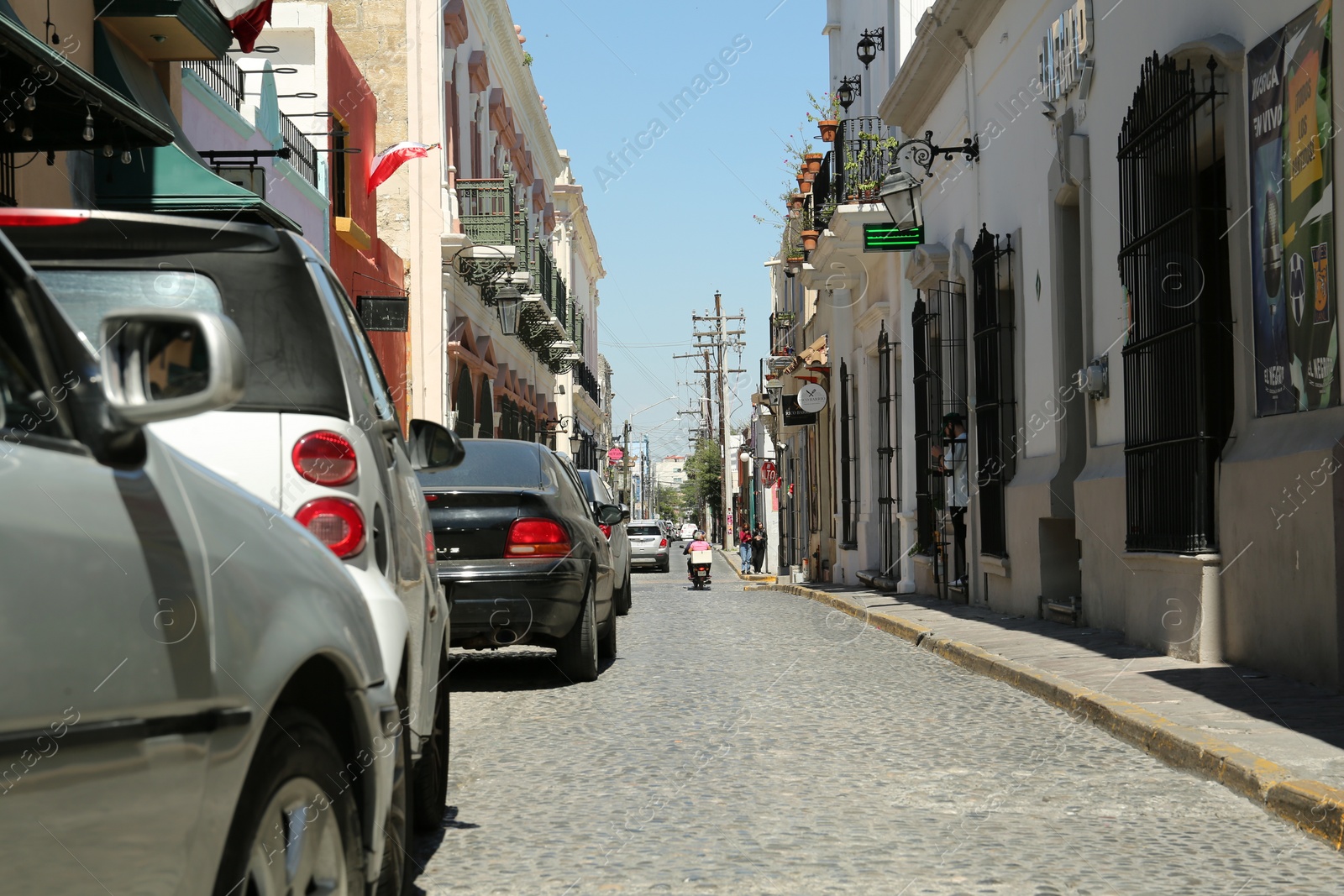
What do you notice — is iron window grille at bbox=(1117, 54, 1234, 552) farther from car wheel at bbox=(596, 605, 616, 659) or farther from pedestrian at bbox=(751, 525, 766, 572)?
pedestrian at bbox=(751, 525, 766, 572)

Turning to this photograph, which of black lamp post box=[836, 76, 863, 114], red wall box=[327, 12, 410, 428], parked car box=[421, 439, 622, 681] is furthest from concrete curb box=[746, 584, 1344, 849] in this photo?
black lamp post box=[836, 76, 863, 114]

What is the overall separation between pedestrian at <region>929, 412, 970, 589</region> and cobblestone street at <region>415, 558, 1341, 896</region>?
302 inches

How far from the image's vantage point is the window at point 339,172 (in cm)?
2116

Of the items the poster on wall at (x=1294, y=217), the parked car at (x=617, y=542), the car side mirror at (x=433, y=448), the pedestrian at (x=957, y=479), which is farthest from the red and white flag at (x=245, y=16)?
the car side mirror at (x=433, y=448)

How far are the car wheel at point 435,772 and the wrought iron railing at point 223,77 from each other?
36.5 ft

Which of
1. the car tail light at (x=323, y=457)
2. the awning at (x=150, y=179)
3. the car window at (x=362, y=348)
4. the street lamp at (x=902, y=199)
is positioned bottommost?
the car tail light at (x=323, y=457)

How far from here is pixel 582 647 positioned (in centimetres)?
998

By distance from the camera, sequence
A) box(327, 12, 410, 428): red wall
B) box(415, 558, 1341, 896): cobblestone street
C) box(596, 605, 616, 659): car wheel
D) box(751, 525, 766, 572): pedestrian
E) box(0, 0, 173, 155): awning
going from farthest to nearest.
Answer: box(751, 525, 766, 572): pedestrian, box(327, 12, 410, 428): red wall, box(596, 605, 616, 659): car wheel, box(0, 0, 173, 155): awning, box(415, 558, 1341, 896): cobblestone street

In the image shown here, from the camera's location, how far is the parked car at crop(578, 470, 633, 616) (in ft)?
51.4

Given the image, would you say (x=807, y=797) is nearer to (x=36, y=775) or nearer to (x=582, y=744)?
(x=582, y=744)

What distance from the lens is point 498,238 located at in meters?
29.0

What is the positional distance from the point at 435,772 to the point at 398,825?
1.69m

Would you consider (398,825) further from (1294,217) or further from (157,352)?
(1294,217)

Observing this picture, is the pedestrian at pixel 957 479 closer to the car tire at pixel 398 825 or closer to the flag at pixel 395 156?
the flag at pixel 395 156
